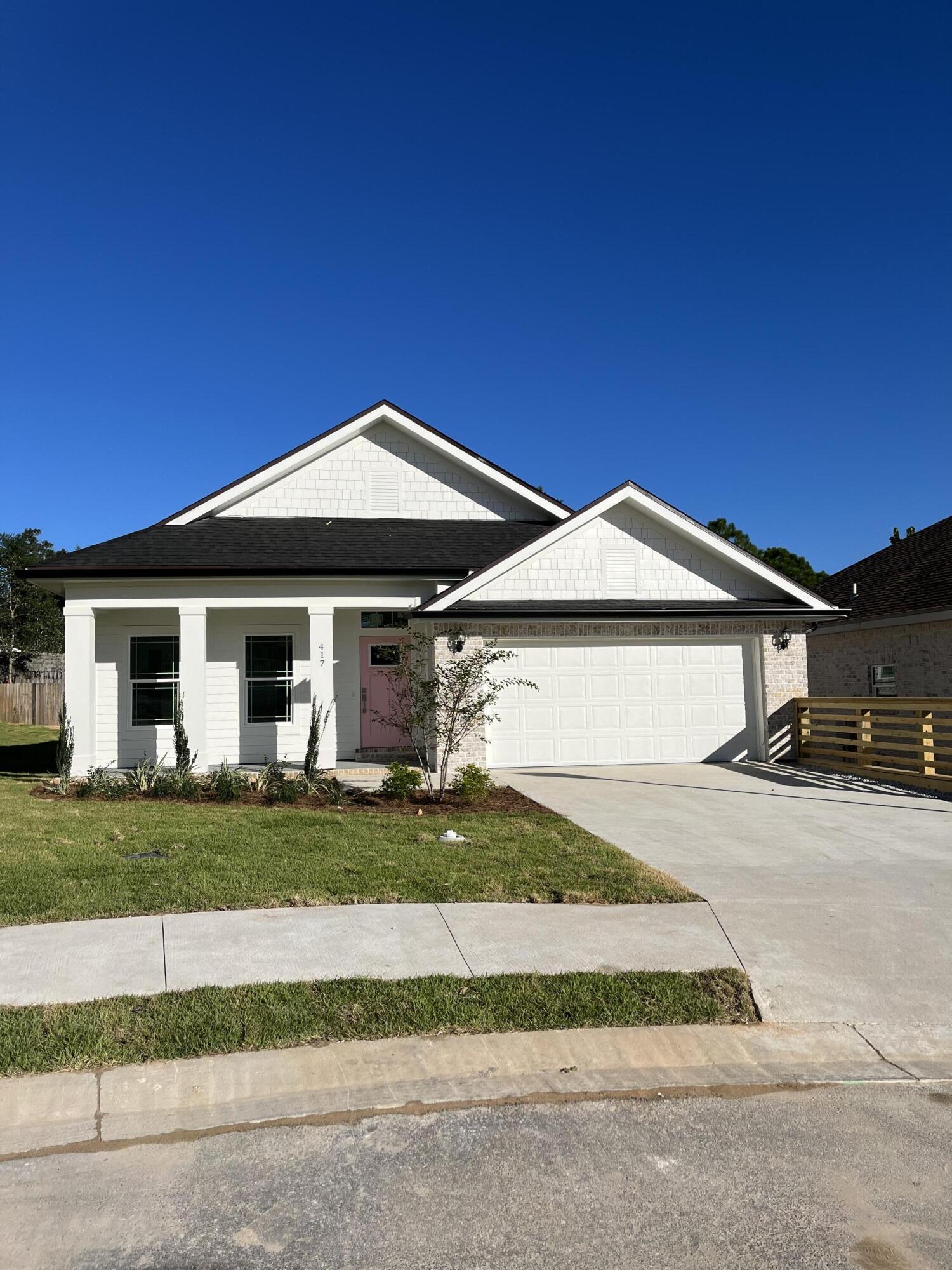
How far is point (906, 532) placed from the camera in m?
28.5

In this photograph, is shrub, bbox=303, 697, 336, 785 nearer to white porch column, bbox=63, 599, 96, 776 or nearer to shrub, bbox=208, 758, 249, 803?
shrub, bbox=208, 758, 249, 803

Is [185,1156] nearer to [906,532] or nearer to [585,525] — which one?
[585,525]

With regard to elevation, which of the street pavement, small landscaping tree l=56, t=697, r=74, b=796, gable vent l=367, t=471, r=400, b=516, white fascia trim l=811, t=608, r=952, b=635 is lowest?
the street pavement

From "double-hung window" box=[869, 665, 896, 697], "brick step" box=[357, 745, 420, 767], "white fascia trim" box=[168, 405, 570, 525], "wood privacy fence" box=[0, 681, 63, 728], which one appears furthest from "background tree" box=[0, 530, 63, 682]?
"double-hung window" box=[869, 665, 896, 697]

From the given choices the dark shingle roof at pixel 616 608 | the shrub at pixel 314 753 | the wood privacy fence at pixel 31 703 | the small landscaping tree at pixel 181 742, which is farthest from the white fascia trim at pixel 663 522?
the wood privacy fence at pixel 31 703

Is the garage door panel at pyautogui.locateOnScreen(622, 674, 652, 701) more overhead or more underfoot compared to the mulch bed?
more overhead

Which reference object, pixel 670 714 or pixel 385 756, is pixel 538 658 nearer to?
pixel 670 714

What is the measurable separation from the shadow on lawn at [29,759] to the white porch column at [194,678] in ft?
9.53

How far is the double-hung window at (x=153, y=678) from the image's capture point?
1675 cm

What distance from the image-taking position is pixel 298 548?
55.0ft

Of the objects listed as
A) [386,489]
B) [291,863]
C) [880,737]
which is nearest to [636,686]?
[880,737]

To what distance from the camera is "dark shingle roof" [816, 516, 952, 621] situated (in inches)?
754

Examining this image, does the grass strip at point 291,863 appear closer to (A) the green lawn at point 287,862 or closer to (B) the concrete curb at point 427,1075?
(A) the green lawn at point 287,862

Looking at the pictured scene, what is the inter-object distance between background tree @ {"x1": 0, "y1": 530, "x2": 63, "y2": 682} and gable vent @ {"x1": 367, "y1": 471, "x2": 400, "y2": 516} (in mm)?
31601
